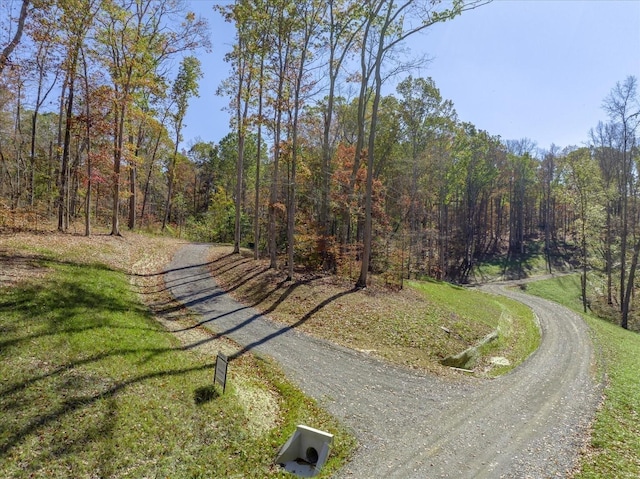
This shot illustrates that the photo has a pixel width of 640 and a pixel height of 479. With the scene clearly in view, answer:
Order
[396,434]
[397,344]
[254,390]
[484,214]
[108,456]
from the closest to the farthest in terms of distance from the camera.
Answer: [108,456] < [396,434] < [254,390] < [397,344] < [484,214]

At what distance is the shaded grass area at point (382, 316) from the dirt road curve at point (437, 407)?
1091 millimetres

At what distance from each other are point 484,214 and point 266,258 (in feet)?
155

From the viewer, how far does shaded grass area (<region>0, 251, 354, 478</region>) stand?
5.57 metres

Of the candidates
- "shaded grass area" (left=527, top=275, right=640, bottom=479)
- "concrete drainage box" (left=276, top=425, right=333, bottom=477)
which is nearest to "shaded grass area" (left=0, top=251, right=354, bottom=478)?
"concrete drainage box" (left=276, top=425, right=333, bottom=477)

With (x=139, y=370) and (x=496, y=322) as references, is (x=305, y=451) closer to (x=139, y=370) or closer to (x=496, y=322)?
(x=139, y=370)

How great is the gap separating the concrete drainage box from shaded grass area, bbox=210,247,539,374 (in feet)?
17.9

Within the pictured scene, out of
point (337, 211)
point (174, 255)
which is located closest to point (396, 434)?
point (337, 211)

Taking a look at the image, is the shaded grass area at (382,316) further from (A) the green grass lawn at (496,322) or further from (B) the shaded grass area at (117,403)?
(B) the shaded grass area at (117,403)

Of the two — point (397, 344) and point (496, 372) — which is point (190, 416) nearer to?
point (397, 344)

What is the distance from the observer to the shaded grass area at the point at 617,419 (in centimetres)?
691

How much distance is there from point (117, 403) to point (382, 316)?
34.8 ft

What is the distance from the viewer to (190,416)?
696 centimetres

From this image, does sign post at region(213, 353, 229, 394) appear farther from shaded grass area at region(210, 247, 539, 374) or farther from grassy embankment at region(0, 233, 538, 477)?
shaded grass area at region(210, 247, 539, 374)

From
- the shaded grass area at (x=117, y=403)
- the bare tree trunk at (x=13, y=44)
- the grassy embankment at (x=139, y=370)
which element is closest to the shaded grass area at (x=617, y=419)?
the grassy embankment at (x=139, y=370)
